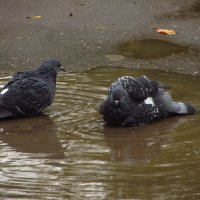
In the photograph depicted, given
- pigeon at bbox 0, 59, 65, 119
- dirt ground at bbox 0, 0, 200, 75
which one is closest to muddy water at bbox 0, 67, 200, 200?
pigeon at bbox 0, 59, 65, 119

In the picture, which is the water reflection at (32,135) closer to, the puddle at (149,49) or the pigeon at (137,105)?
the pigeon at (137,105)

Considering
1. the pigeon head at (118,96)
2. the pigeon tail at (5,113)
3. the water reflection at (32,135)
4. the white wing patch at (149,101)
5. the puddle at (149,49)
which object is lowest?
the water reflection at (32,135)

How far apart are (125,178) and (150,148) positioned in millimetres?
932

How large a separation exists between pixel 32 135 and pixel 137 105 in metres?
1.17

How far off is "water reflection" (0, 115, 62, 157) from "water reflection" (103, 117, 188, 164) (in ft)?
1.78

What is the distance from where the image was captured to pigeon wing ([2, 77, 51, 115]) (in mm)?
7422

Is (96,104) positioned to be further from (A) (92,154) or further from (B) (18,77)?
(A) (92,154)

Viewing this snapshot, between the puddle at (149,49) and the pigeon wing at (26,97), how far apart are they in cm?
256

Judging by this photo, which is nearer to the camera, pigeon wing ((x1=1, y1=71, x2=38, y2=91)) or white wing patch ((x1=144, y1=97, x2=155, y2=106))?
white wing patch ((x1=144, y1=97, x2=155, y2=106))

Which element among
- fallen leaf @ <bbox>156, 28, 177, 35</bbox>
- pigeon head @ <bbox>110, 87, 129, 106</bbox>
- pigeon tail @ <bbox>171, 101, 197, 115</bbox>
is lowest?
pigeon tail @ <bbox>171, 101, 197, 115</bbox>

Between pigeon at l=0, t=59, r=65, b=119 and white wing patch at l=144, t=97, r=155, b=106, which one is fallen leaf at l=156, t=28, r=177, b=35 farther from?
white wing patch at l=144, t=97, r=155, b=106

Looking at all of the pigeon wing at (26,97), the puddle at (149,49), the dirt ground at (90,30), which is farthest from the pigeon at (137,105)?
the puddle at (149,49)

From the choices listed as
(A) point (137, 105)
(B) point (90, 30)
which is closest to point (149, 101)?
(A) point (137, 105)

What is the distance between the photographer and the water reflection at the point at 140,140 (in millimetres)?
6125
